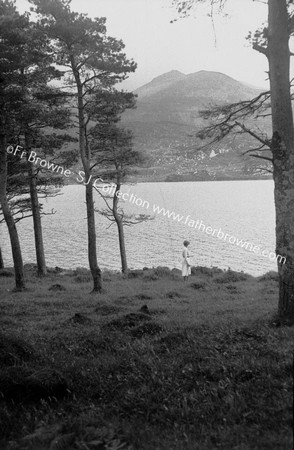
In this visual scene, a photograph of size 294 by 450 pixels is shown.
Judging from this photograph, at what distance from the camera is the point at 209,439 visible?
430cm

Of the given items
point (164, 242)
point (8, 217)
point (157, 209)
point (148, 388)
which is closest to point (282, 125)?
point (148, 388)

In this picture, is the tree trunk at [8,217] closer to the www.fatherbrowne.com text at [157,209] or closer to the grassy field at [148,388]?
the www.fatherbrowne.com text at [157,209]

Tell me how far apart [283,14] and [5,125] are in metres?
12.4

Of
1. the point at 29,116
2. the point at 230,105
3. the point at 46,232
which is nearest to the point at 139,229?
the point at 46,232

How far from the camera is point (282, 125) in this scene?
30.1 feet

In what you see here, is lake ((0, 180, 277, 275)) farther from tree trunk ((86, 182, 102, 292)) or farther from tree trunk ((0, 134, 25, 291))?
tree trunk ((0, 134, 25, 291))

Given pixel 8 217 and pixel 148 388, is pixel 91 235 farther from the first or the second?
pixel 148 388

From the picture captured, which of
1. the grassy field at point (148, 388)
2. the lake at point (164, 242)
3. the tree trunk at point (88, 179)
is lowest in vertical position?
the lake at point (164, 242)

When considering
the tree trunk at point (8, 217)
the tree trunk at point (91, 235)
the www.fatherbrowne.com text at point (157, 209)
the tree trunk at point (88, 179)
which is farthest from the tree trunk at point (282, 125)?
the tree trunk at point (8, 217)

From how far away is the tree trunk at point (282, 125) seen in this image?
9.13 metres

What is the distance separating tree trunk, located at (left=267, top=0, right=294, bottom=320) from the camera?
360 inches

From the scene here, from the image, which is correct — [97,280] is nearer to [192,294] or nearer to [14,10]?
[192,294]

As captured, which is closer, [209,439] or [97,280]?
[209,439]

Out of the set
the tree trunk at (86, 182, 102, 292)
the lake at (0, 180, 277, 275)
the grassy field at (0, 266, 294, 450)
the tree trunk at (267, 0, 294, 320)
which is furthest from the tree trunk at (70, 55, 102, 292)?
the tree trunk at (267, 0, 294, 320)
